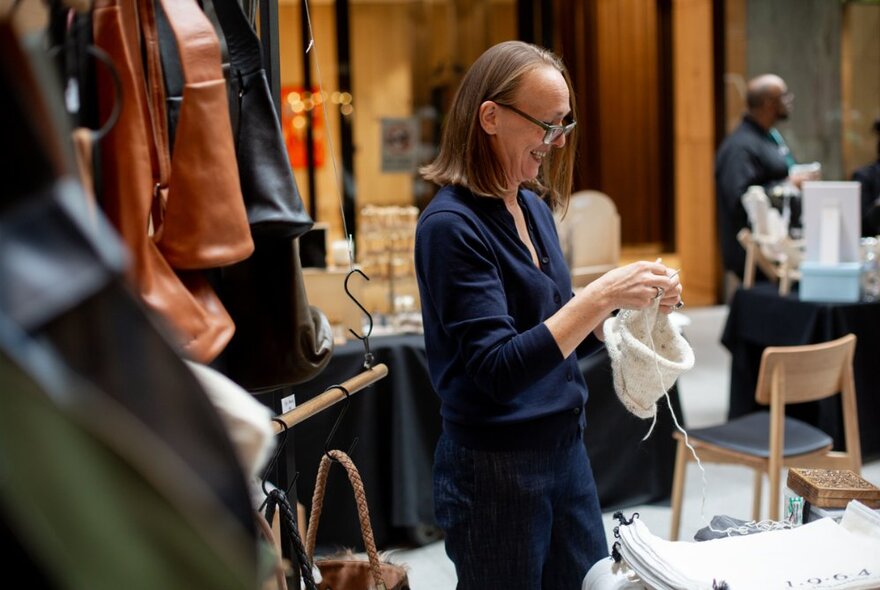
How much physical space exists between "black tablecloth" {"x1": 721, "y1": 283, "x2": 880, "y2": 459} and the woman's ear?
3.23 meters

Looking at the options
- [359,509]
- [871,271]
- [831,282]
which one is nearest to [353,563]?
[359,509]

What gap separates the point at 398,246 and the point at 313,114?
4198mm

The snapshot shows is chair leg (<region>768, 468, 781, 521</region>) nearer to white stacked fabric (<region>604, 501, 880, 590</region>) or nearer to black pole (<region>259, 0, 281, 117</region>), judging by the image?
white stacked fabric (<region>604, 501, 880, 590</region>)

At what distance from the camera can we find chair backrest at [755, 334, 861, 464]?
135 inches

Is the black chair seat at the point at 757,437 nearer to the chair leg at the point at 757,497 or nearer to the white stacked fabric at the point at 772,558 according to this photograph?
the chair leg at the point at 757,497

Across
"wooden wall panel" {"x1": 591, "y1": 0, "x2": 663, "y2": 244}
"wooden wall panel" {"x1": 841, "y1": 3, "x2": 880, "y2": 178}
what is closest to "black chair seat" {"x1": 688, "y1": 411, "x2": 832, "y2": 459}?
"wooden wall panel" {"x1": 591, "y1": 0, "x2": 663, "y2": 244}

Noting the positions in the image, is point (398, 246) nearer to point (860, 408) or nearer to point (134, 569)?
point (860, 408)

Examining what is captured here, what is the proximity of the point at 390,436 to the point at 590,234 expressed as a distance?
1749 mm

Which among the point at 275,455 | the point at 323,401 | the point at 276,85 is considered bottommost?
the point at 275,455

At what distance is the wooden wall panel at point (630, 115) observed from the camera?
9852mm

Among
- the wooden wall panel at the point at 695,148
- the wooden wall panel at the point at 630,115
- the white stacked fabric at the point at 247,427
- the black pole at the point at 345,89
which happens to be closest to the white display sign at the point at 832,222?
the black pole at the point at 345,89

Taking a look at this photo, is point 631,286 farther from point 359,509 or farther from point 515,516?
point 359,509

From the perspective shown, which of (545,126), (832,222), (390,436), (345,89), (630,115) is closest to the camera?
(545,126)

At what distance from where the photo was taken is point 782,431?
3.49 metres
